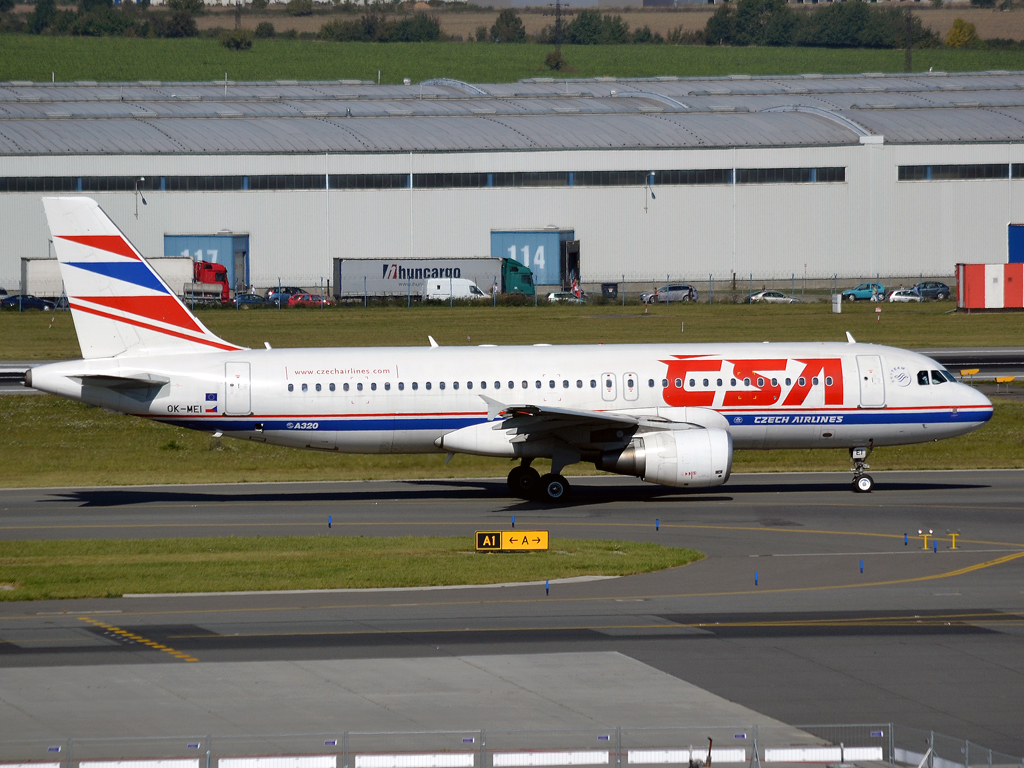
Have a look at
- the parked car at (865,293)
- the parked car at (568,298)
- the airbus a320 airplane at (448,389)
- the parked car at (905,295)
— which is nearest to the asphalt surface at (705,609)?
the airbus a320 airplane at (448,389)

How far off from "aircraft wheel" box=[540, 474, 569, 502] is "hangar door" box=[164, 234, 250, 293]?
74795mm

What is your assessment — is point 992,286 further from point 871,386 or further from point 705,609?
point 705,609

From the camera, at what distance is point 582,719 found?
58.8 feet

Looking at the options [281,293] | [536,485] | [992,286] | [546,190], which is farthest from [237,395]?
[546,190]

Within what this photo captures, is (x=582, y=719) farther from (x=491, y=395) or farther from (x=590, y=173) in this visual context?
(x=590, y=173)

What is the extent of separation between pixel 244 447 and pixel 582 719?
34006 mm

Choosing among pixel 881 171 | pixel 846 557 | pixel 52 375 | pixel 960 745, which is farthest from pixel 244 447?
pixel 881 171

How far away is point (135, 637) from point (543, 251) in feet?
299

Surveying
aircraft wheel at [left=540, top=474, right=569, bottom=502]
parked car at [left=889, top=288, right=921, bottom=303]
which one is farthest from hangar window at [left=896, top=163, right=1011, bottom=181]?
aircraft wheel at [left=540, top=474, right=569, bottom=502]

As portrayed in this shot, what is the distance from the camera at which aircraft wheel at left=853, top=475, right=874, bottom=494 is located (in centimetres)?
3909

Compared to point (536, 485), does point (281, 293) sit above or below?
above

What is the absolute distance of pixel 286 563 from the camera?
96.1ft

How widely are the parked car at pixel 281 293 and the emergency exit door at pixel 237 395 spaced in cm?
6398

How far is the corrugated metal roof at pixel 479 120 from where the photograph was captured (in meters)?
111
